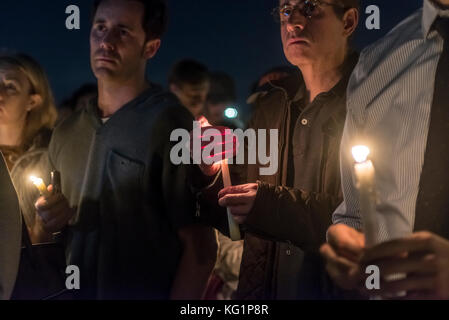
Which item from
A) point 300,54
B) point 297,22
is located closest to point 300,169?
point 300,54

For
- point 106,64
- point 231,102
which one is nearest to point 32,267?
point 106,64

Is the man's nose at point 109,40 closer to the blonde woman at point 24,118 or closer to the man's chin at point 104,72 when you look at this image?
the man's chin at point 104,72

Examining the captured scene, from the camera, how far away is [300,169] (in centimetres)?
284

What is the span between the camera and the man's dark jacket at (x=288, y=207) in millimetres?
2650

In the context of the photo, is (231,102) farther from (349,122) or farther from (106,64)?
(349,122)

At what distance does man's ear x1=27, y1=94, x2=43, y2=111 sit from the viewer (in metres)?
3.84

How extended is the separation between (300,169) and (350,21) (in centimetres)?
82

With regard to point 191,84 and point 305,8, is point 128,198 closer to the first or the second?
point 305,8

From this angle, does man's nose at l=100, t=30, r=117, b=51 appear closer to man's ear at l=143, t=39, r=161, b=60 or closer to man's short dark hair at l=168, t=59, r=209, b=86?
man's ear at l=143, t=39, r=161, b=60

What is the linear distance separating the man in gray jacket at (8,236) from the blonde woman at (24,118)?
1.20m

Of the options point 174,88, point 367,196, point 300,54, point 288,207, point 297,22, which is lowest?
point 367,196

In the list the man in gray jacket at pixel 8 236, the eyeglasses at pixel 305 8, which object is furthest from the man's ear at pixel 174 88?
the man in gray jacket at pixel 8 236

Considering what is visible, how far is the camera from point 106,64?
314cm

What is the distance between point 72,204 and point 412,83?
1.96m
